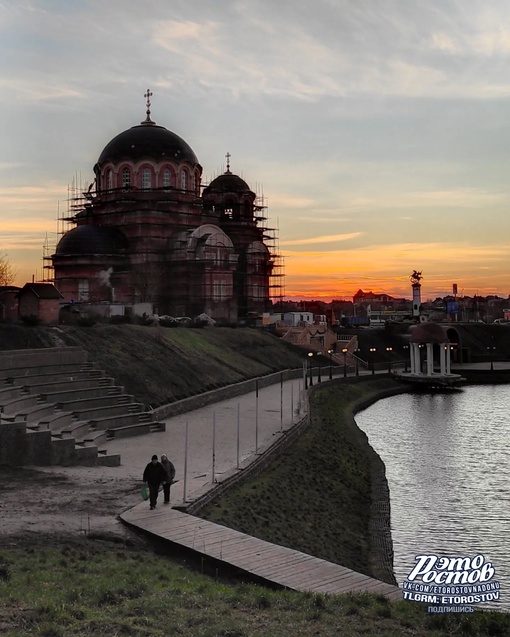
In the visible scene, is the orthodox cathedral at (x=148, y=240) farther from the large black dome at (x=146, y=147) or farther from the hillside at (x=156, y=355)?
the hillside at (x=156, y=355)

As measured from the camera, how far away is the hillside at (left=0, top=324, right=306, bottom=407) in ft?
117

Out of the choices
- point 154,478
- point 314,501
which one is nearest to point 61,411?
point 314,501

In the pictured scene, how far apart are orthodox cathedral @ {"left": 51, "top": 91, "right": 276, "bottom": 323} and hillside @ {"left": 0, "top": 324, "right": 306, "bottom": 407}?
1429cm

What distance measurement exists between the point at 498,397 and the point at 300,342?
1932 centimetres

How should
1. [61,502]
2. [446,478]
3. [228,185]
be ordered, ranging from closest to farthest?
[61,502]
[446,478]
[228,185]

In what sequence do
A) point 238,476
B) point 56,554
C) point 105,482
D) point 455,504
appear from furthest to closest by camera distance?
point 455,504 < point 238,476 < point 105,482 < point 56,554

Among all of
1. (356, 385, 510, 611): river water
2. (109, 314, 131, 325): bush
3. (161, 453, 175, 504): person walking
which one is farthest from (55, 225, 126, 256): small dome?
(161, 453, 175, 504): person walking

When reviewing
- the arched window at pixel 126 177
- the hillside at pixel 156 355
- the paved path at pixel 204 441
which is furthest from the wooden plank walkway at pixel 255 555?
the arched window at pixel 126 177

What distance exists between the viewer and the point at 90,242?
69.9 m

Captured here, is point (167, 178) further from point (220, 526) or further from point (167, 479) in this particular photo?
point (220, 526)

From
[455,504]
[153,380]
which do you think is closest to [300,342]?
[153,380]

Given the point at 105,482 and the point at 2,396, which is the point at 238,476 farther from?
the point at 2,396

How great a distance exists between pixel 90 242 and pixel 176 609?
2433 inches

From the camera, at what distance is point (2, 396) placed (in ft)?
85.3
